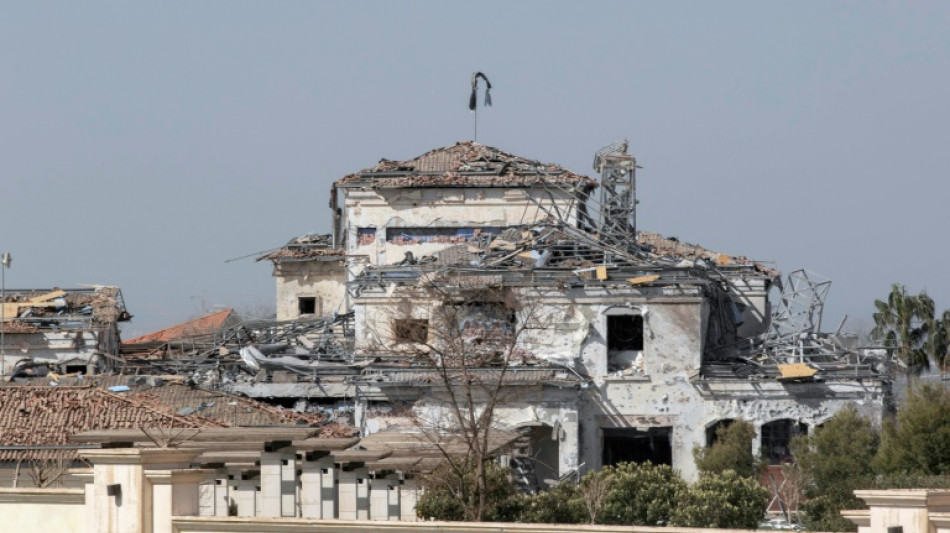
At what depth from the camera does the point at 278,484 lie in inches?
1041

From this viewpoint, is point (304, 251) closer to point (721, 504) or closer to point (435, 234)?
point (435, 234)

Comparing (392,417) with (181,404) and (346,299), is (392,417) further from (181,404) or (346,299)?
(346,299)

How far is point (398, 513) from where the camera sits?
31.1 m

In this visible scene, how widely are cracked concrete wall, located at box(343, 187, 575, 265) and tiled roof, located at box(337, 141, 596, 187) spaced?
0.85 feet

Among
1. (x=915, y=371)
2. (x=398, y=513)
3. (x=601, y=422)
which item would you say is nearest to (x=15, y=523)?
(x=398, y=513)

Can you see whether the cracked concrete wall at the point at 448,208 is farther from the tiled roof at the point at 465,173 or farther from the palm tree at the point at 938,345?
the palm tree at the point at 938,345

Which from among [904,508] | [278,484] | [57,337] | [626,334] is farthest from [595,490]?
[57,337]

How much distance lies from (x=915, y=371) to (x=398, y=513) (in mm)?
39116

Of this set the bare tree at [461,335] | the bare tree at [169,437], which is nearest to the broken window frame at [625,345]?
the bare tree at [461,335]

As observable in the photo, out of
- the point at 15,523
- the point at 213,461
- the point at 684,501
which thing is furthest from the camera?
the point at 684,501

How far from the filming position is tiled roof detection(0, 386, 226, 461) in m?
39.8

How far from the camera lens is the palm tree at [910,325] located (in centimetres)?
6681

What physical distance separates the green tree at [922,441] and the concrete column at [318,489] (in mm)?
13758

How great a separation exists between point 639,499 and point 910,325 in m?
36.4
